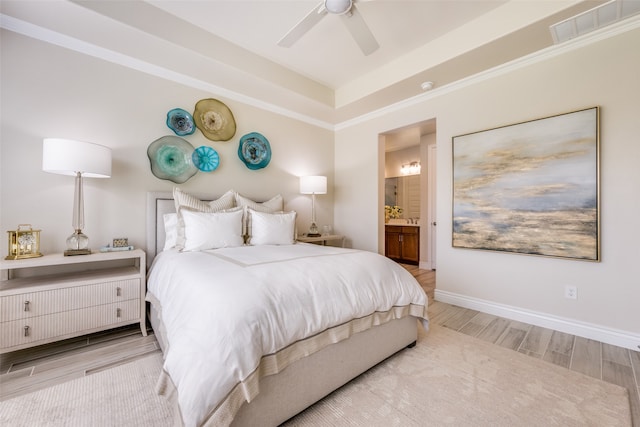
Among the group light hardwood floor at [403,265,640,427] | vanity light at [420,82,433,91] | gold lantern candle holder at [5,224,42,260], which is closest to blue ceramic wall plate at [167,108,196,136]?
gold lantern candle holder at [5,224,42,260]

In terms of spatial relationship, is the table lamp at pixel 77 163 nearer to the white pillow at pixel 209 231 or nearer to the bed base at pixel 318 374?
the white pillow at pixel 209 231

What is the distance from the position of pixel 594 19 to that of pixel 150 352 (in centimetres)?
434

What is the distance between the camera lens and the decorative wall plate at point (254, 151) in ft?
11.2

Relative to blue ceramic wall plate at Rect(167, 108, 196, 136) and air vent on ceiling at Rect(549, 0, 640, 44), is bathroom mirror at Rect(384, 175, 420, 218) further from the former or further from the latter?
blue ceramic wall plate at Rect(167, 108, 196, 136)

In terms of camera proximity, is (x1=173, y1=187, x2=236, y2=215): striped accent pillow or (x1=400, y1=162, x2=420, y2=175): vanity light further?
(x1=400, y1=162, x2=420, y2=175): vanity light

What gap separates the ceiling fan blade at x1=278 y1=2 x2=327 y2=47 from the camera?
1876mm

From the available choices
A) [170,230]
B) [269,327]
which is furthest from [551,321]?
[170,230]

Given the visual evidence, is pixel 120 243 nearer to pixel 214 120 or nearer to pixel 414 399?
pixel 214 120

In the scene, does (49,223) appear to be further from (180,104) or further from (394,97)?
(394,97)

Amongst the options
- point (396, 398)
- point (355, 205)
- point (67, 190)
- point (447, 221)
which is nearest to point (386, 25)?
point (447, 221)

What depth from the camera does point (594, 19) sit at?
80.7 inches

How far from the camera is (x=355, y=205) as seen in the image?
4309mm

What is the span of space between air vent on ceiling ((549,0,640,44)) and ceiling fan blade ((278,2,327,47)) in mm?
1911

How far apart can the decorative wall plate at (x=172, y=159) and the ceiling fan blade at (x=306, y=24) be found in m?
1.57
